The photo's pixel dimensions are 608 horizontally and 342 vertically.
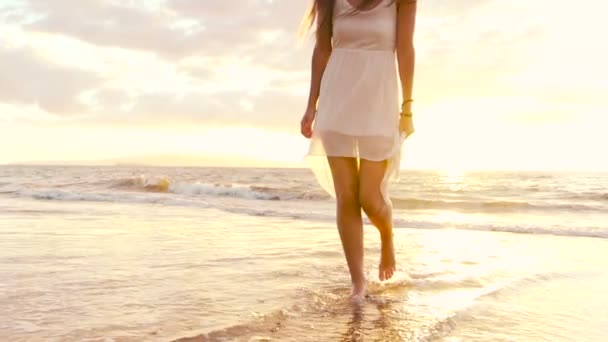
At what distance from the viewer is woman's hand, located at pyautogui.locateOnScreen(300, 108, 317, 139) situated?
355 centimetres

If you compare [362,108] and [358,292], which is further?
[358,292]

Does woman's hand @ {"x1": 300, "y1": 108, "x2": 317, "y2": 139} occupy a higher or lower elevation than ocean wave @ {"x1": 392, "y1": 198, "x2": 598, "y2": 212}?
higher

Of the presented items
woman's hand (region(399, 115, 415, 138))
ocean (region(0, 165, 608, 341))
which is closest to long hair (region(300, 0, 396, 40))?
woman's hand (region(399, 115, 415, 138))

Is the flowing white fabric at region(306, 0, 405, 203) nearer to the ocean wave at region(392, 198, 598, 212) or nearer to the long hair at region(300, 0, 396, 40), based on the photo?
the long hair at region(300, 0, 396, 40)

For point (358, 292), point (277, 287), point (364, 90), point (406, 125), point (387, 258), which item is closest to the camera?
point (364, 90)

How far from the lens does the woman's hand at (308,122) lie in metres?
3.55

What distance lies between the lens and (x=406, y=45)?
3285 mm

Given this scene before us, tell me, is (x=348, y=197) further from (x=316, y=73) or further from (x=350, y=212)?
(x=316, y=73)

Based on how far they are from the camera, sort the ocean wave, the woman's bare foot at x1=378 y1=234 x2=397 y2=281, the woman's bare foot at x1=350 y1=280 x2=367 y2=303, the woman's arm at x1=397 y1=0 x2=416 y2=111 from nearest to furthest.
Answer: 1. the woman's arm at x1=397 y1=0 x2=416 y2=111
2. the woman's bare foot at x1=350 y1=280 x2=367 y2=303
3. the woman's bare foot at x1=378 y1=234 x2=397 y2=281
4. the ocean wave

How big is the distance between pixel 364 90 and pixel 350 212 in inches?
28.9

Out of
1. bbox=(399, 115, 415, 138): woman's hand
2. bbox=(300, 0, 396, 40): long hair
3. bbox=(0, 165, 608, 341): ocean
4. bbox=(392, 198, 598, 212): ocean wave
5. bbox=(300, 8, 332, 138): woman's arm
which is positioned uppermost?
bbox=(300, 0, 396, 40): long hair

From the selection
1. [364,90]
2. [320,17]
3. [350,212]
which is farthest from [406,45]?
[350,212]

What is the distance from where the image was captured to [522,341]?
8.99 feet

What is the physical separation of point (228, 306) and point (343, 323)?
2.33 feet
